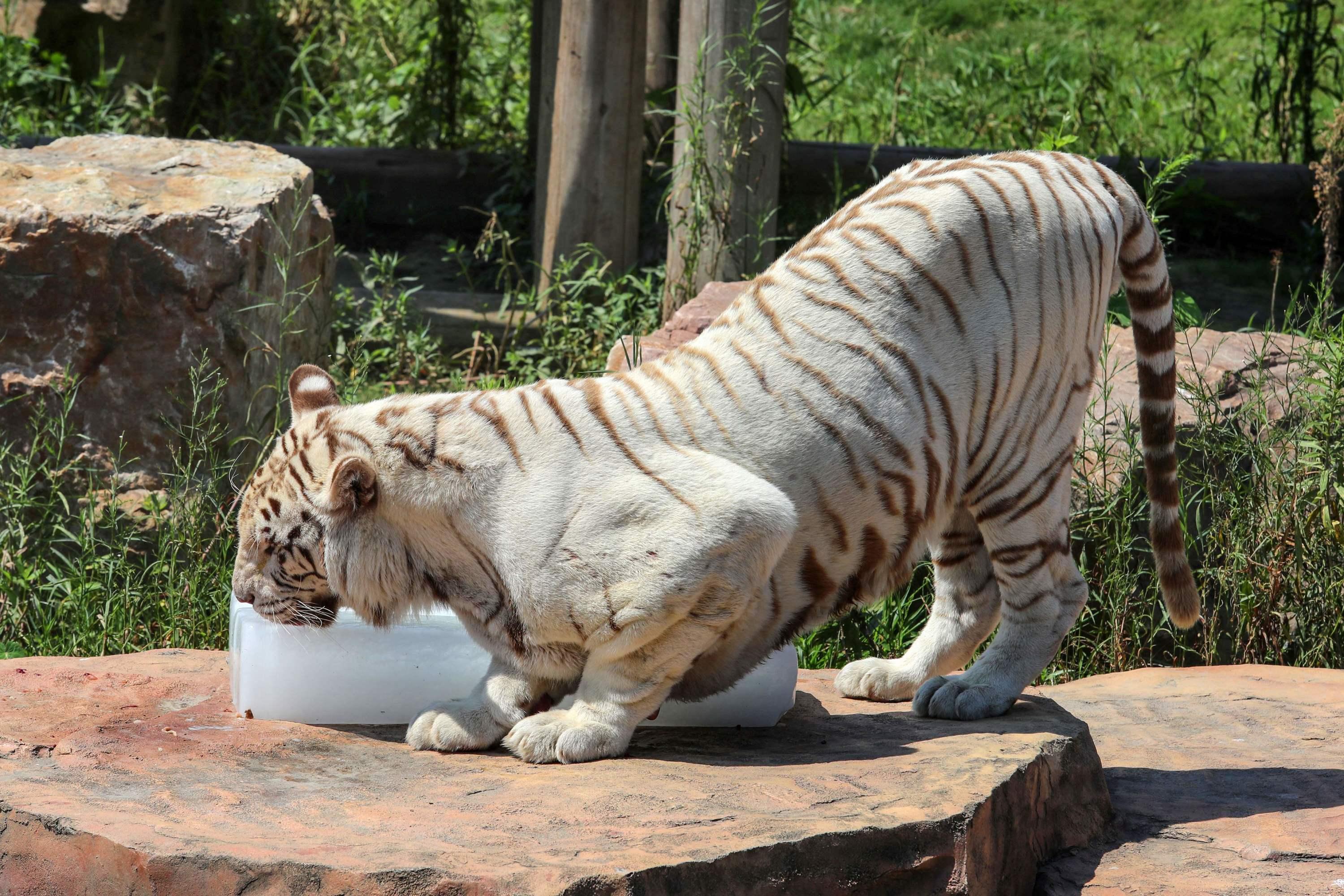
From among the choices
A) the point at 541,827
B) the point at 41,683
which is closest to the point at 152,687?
the point at 41,683

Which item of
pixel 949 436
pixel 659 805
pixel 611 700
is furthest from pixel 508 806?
pixel 949 436

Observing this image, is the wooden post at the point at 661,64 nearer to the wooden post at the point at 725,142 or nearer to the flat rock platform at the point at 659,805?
the wooden post at the point at 725,142

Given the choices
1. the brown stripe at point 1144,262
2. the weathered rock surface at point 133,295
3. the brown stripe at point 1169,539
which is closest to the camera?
the brown stripe at point 1144,262

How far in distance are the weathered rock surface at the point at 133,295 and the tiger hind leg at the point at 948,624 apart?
2.20m

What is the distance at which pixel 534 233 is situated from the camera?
6738 mm

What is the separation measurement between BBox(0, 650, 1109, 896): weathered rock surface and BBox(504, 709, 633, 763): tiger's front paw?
4 centimetres

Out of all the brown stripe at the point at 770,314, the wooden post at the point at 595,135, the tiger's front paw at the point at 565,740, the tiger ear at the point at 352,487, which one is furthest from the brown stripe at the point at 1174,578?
the wooden post at the point at 595,135

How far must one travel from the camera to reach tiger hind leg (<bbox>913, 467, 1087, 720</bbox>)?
3201 mm

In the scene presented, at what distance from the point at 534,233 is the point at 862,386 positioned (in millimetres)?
4004

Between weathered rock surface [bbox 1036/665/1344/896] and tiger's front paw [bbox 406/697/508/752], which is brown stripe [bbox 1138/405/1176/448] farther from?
tiger's front paw [bbox 406/697/508/752]

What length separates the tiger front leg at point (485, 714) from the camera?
112 inches

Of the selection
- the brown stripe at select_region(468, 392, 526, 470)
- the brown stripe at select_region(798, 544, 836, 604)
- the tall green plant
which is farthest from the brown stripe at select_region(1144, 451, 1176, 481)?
the tall green plant

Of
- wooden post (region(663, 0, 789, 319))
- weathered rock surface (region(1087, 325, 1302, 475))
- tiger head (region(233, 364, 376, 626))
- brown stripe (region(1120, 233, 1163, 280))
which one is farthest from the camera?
wooden post (region(663, 0, 789, 319))

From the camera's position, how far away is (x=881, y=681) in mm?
3477
